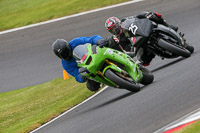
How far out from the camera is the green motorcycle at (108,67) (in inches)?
340

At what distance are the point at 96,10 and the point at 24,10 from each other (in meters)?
3.59

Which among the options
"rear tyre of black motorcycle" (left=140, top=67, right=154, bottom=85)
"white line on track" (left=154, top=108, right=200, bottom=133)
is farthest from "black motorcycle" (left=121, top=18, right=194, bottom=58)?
"white line on track" (left=154, top=108, right=200, bottom=133)

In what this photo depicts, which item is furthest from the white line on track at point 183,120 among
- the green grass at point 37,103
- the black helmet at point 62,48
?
the green grass at point 37,103

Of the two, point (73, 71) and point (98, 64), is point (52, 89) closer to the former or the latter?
point (73, 71)

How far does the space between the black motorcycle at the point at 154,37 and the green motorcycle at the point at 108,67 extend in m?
0.97

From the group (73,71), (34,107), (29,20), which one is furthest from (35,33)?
(73,71)

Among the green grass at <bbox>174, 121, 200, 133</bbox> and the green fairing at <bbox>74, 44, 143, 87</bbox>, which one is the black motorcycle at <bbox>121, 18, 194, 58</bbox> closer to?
the green fairing at <bbox>74, 44, 143, 87</bbox>

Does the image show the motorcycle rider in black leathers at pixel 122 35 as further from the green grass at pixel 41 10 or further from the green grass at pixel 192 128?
the green grass at pixel 41 10

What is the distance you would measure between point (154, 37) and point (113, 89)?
1654 millimetres

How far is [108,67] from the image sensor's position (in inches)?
341

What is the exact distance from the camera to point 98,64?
8.73m

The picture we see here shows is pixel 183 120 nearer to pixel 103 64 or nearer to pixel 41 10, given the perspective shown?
pixel 103 64

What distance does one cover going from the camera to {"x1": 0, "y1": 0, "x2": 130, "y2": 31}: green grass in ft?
63.9

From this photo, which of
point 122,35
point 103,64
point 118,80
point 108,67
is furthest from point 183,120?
point 122,35
